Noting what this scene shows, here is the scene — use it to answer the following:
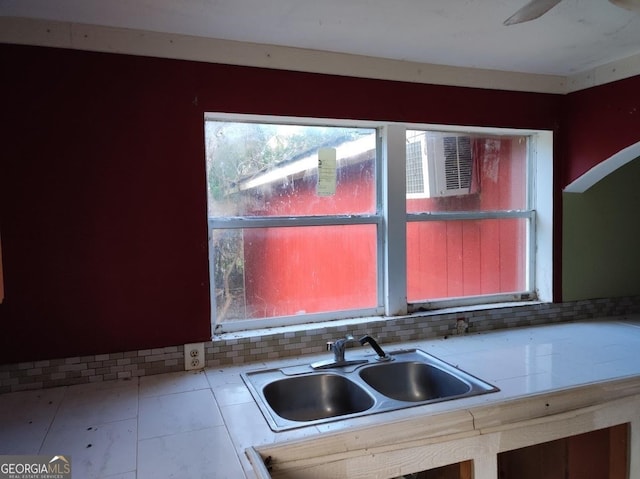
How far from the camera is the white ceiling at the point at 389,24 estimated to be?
1661mm

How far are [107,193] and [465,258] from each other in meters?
1.96

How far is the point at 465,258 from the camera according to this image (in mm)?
2684

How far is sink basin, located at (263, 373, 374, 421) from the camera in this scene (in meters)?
1.89

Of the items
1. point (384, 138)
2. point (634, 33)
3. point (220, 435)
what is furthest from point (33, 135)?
point (634, 33)

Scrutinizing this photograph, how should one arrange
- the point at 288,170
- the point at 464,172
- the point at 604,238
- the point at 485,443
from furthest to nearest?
the point at 604,238 → the point at 464,172 → the point at 288,170 → the point at 485,443

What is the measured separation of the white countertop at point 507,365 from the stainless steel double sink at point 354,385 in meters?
0.07

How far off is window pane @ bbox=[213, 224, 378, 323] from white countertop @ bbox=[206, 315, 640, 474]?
0.28 m

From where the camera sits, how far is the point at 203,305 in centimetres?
203

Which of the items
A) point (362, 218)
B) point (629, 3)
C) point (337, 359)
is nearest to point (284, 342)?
point (337, 359)

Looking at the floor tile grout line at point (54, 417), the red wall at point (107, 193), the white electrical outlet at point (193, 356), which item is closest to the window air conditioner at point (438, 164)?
the red wall at point (107, 193)

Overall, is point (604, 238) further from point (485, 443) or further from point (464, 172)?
point (485, 443)

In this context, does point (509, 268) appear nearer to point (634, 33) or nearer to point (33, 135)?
point (634, 33)

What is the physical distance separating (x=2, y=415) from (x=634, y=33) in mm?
2976

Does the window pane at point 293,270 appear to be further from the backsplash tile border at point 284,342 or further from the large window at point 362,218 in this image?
the backsplash tile border at point 284,342
